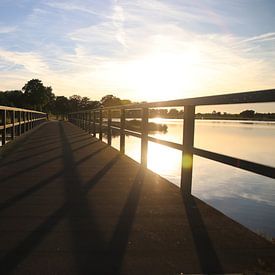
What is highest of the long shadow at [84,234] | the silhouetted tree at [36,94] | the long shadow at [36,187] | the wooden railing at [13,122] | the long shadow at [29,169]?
the silhouetted tree at [36,94]

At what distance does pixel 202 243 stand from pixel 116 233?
2.43ft

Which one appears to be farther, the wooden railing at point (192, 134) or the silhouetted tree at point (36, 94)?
the silhouetted tree at point (36, 94)

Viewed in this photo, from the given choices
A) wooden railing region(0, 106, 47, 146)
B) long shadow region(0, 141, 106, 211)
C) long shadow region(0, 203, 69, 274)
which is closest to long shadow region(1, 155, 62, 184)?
long shadow region(0, 141, 106, 211)

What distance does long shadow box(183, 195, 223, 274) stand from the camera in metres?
2.48

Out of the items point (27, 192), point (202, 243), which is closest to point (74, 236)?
point (202, 243)

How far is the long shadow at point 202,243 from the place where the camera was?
2.48 metres

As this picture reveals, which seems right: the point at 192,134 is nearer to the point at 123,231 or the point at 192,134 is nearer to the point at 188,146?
the point at 188,146

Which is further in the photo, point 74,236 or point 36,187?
point 36,187

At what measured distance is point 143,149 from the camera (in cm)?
719

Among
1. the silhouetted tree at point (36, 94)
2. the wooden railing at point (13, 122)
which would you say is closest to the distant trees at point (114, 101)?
the silhouetted tree at point (36, 94)

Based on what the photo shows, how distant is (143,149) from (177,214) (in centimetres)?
350

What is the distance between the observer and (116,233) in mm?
3123

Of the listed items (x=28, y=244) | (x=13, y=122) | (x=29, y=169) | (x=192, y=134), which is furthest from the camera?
(x=13, y=122)

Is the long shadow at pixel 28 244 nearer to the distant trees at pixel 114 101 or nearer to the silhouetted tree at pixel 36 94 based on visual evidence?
the silhouetted tree at pixel 36 94
